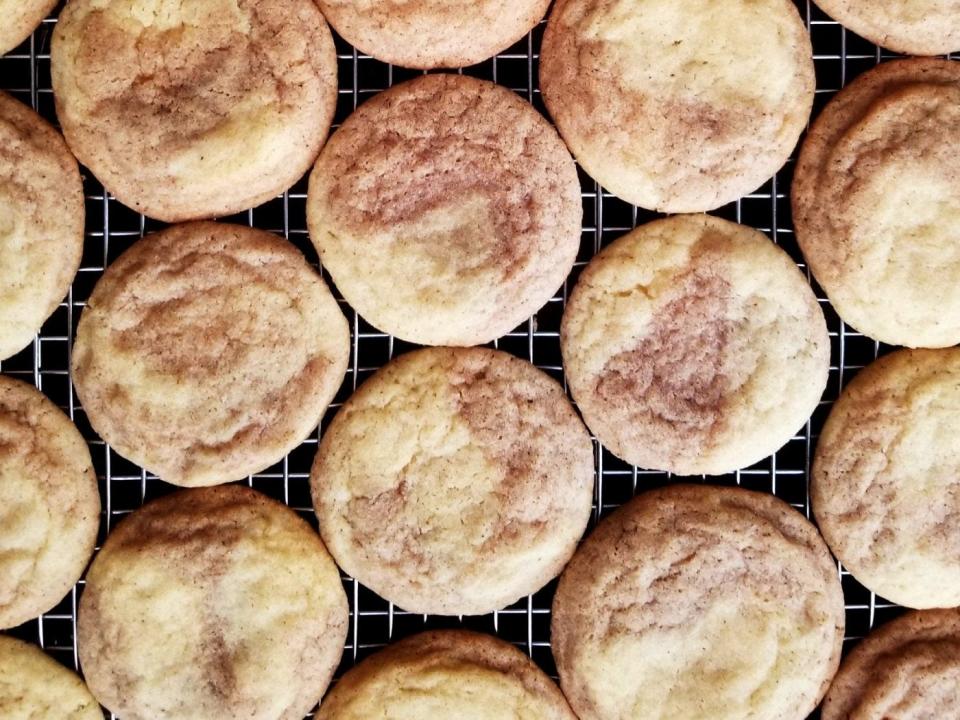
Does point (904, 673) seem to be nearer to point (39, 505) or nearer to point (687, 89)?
point (687, 89)

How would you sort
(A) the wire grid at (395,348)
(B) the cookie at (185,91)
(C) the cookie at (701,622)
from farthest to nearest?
1. (A) the wire grid at (395,348)
2. (C) the cookie at (701,622)
3. (B) the cookie at (185,91)

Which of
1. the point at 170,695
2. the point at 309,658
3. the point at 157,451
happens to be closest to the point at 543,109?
the point at 157,451

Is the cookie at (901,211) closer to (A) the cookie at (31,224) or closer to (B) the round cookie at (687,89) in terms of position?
(B) the round cookie at (687,89)

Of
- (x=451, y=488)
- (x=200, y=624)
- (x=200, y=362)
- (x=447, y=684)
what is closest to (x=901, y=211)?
(x=451, y=488)

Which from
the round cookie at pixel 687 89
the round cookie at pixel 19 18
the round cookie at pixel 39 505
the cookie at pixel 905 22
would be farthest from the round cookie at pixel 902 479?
the round cookie at pixel 19 18

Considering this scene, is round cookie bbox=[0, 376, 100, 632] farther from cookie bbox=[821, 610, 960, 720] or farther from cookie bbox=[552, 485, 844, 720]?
cookie bbox=[821, 610, 960, 720]

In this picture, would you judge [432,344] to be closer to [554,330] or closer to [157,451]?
[554,330]

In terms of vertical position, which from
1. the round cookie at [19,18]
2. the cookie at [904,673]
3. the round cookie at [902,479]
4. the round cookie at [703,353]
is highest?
the round cookie at [19,18]
